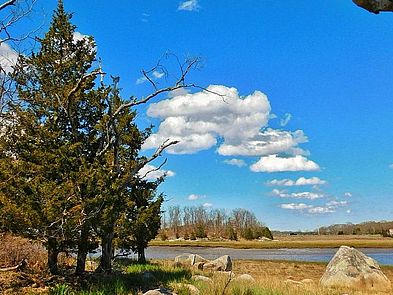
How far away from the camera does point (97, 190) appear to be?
37.1 ft

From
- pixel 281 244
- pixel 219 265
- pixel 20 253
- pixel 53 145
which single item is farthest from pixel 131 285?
pixel 281 244

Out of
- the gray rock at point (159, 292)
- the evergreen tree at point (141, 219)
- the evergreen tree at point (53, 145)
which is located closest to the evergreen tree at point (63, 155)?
the evergreen tree at point (53, 145)

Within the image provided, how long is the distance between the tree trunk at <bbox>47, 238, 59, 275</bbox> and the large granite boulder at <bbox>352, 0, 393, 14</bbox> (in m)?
10.8

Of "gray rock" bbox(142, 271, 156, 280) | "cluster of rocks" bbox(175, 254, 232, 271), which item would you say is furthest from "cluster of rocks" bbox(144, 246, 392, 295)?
"gray rock" bbox(142, 271, 156, 280)

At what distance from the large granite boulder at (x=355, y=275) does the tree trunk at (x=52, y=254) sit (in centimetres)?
1036

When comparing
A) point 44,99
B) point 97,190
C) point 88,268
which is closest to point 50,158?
point 97,190

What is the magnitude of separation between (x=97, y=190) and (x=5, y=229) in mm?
2767

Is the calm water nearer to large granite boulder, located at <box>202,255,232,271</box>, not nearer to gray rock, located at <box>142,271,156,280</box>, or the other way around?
large granite boulder, located at <box>202,255,232,271</box>

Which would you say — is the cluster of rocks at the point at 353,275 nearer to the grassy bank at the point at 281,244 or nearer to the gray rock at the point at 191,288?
the gray rock at the point at 191,288

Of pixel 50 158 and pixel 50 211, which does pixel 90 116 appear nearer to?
pixel 50 158

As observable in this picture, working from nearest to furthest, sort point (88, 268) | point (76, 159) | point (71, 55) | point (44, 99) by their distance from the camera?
point (76, 159)
point (44, 99)
point (71, 55)
point (88, 268)

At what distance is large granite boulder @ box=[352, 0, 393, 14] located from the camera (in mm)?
1876

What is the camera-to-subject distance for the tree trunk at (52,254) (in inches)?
450

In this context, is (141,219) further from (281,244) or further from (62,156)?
(281,244)
